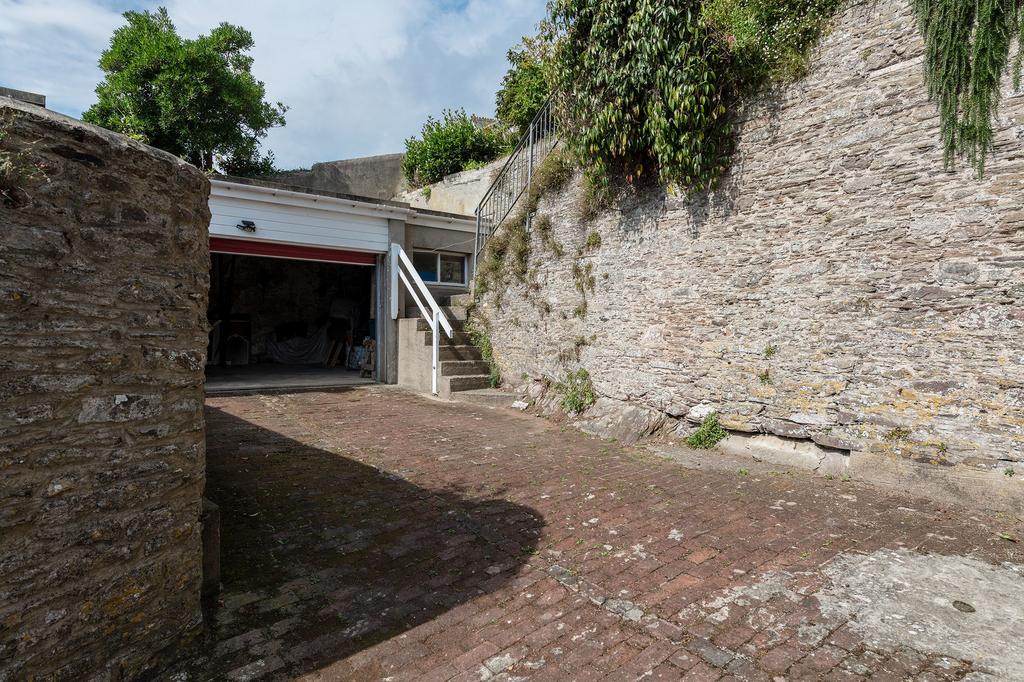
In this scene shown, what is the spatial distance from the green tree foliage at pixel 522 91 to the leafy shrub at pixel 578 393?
8.92 meters

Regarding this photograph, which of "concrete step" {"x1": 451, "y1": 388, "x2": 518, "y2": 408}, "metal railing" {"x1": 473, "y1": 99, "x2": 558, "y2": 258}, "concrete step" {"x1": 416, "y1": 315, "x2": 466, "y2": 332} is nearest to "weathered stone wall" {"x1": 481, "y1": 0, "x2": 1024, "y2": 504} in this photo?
"concrete step" {"x1": 451, "y1": 388, "x2": 518, "y2": 408}

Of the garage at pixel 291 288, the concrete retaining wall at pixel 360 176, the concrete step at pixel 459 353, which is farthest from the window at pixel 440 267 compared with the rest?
the concrete retaining wall at pixel 360 176

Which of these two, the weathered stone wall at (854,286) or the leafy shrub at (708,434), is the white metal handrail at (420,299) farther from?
the leafy shrub at (708,434)

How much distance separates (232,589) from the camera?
10.6 ft

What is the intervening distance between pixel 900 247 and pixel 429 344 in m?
8.04

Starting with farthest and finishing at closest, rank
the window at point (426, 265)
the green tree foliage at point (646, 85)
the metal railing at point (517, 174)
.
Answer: the window at point (426, 265), the metal railing at point (517, 174), the green tree foliage at point (646, 85)

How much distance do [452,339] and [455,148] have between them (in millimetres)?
9000

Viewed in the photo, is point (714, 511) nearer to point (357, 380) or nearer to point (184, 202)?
point (184, 202)

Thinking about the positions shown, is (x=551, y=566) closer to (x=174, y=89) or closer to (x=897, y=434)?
(x=897, y=434)

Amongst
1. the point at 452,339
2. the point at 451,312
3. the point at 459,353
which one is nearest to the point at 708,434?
the point at 459,353

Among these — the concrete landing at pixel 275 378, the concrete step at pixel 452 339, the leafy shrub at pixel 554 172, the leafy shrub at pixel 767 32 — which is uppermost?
the leafy shrub at pixel 767 32

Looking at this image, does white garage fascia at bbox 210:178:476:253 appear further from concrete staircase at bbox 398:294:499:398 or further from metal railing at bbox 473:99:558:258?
concrete staircase at bbox 398:294:499:398

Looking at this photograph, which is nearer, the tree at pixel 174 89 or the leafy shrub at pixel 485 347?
the leafy shrub at pixel 485 347

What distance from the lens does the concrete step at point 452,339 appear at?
11.2 m
